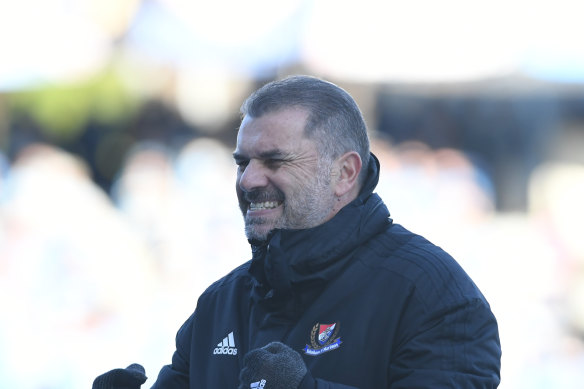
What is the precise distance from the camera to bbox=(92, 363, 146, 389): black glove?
291cm

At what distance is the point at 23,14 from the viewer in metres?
14.8

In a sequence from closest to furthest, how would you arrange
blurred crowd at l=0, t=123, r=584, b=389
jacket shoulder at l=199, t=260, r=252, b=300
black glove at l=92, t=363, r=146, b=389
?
black glove at l=92, t=363, r=146, b=389
jacket shoulder at l=199, t=260, r=252, b=300
blurred crowd at l=0, t=123, r=584, b=389

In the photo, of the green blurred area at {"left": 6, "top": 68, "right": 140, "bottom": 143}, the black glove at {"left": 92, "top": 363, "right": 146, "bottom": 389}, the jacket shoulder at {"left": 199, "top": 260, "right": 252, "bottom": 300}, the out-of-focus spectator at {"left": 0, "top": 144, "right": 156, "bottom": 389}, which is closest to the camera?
the black glove at {"left": 92, "top": 363, "right": 146, "bottom": 389}

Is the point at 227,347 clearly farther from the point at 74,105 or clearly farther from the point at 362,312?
the point at 74,105

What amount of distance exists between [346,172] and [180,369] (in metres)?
0.83

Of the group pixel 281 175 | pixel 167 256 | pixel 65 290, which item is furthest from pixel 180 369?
pixel 167 256

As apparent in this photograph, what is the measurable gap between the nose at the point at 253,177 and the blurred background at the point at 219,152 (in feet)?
15.2

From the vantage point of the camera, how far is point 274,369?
237 centimetres

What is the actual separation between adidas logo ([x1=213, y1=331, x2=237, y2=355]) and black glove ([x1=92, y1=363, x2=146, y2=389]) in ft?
0.88

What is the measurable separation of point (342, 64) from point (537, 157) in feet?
10.5

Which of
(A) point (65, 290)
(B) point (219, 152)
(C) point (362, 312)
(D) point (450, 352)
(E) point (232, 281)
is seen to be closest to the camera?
(D) point (450, 352)

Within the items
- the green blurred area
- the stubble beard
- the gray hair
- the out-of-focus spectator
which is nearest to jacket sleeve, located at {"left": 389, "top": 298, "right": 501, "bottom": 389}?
the stubble beard

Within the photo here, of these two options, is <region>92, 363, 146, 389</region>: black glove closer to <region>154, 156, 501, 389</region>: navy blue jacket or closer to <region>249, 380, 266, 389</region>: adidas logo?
<region>154, 156, 501, 389</region>: navy blue jacket

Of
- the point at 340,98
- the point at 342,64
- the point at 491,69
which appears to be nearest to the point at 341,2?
the point at 342,64
